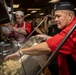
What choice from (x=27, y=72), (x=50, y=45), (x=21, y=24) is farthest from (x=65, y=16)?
(x=21, y=24)

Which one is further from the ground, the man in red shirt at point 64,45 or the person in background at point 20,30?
the man in red shirt at point 64,45

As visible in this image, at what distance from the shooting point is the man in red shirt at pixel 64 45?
69.4 inches

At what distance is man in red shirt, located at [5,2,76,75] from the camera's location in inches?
69.4

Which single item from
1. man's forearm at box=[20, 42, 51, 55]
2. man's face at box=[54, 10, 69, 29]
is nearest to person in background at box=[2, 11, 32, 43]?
man's face at box=[54, 10, 69, 29]

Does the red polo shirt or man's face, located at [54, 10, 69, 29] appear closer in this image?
the red polo shirt

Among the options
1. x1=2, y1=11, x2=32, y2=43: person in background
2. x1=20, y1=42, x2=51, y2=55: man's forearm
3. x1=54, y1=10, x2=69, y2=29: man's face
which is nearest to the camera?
x1=20, y1=42, x2=51, y2=55: man's forearm

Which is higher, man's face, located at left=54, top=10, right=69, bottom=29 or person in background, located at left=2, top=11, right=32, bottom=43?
man's face, located at left=54, top=10, right=69, bottom=29

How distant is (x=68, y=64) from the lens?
199cm

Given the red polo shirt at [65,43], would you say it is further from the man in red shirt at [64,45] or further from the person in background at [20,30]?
the person in background at [20,30]

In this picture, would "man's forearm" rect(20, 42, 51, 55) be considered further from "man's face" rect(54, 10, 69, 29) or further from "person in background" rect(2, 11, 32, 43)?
"person in background" rect(2, 11, 32, 43)

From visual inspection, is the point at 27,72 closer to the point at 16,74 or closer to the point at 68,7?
the point at 16,74

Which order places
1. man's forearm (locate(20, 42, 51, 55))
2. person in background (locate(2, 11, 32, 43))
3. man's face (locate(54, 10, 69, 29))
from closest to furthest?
man's forearm (locate(20, 42, 51, 55))
man's face (locate(54, 10, 69, 29))
person in background (locate(2, 11, 32, 43))

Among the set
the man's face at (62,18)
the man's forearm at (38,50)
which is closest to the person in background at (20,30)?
the man's face at (62,18)

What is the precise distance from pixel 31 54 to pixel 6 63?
21cm
